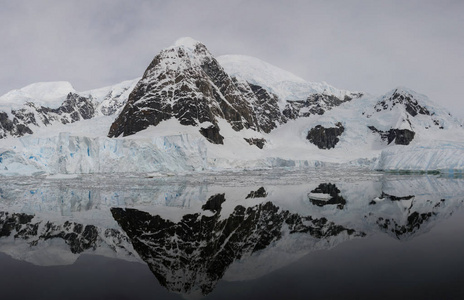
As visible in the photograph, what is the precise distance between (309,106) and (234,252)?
132197mm

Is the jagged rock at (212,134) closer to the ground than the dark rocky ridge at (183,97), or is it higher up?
closer to the ground

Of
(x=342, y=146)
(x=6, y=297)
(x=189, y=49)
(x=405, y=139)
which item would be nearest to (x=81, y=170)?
(x=6, y=297)

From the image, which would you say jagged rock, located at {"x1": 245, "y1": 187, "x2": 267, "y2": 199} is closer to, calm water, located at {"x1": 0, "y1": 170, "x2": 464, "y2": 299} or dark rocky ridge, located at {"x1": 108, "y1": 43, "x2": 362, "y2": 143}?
calm water, located at {"x1": 0, "y1": 170, "x2": 464, "y2": 299}

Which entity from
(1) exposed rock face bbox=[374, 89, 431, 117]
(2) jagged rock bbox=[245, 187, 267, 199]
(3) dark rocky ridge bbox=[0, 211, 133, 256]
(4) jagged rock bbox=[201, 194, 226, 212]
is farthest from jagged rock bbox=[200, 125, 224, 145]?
(1) exposed rock face bbox=[374, 89, 431, 117]

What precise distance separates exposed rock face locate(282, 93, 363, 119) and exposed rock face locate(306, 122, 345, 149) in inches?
757

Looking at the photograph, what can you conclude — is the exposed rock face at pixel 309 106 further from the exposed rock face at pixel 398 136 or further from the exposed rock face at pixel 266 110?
the exposed rock face at pixel 398 136

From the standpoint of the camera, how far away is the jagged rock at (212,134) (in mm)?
77562

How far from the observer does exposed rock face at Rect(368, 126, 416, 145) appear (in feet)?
337

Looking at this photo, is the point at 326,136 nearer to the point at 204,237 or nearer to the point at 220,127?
the point at 220,127

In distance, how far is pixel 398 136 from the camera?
10438 centimetres

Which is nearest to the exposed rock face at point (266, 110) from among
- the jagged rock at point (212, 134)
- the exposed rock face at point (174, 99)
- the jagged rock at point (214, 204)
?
the exposed rock face at point (174, 99)

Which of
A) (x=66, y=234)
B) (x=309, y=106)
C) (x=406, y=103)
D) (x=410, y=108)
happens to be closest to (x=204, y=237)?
(x=66, y=234)

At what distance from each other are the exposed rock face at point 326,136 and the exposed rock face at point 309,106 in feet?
63.1

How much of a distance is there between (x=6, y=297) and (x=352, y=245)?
7567mm
